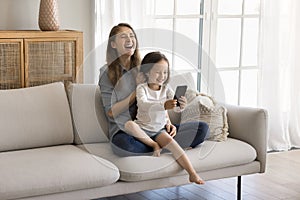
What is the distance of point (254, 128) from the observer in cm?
359

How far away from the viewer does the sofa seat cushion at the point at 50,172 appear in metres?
2.82

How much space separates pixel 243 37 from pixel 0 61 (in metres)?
2.16

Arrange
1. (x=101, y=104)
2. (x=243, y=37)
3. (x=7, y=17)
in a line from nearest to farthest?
1. (x=101, y=104)
2. (x=7, y=17)
3. (x=243, y=37)

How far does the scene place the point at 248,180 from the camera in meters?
4.15

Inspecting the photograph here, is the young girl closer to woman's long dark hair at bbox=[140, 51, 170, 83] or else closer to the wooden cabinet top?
woman's long dark hair at bbox=[140, 51, 170, 83]

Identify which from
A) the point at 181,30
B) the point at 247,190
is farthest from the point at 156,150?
the point at 181,30

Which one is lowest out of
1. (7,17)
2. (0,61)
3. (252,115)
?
(252,115)

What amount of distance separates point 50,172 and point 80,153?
13.6 inches

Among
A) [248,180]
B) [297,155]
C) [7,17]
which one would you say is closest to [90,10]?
[7,17]

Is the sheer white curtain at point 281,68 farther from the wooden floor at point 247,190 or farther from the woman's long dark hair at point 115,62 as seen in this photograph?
the woman's long dark hair at point 115,62

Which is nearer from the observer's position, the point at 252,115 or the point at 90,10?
the point at 252,115

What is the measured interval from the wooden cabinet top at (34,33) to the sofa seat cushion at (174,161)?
32.4 inches

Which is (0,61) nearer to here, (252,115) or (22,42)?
(22,42)

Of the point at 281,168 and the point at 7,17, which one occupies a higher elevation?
the point at 7,17
